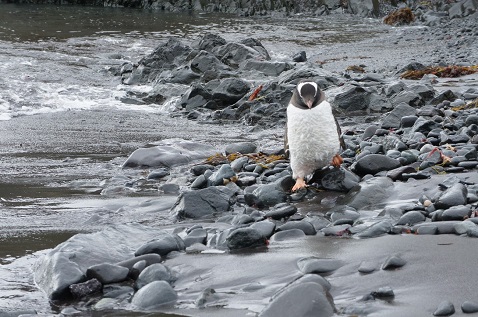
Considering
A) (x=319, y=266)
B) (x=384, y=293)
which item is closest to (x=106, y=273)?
(x=319, y=266)

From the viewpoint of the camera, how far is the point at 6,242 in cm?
522

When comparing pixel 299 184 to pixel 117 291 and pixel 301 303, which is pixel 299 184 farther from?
pixel 301 303

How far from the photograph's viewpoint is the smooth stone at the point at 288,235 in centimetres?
475

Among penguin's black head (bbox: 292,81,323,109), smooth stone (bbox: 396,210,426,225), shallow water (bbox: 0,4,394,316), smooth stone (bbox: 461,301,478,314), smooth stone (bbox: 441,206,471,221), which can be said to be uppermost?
penguin's black head (bbox: 292,81,323,109)

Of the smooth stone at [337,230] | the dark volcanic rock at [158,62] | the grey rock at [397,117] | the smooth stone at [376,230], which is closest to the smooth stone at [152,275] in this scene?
the smooth stone at [337,230]

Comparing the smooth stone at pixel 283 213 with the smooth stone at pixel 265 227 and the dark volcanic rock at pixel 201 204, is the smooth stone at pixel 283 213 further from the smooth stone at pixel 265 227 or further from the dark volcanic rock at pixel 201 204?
the dark volcanic rock at pixel 201 204

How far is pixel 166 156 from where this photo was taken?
8.09 m

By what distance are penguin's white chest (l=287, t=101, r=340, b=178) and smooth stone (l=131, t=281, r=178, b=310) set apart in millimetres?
2281

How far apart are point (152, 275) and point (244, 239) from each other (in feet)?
2.29

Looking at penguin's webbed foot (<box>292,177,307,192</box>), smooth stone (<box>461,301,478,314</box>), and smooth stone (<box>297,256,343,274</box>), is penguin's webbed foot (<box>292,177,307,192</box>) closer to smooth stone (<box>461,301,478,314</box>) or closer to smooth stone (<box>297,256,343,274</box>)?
smooth stone (<box>297,256,343,274</box>)

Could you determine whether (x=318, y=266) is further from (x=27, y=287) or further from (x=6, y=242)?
(x=6, y=242)

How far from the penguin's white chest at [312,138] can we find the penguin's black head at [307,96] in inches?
1.6

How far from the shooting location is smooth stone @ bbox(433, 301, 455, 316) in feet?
10.5

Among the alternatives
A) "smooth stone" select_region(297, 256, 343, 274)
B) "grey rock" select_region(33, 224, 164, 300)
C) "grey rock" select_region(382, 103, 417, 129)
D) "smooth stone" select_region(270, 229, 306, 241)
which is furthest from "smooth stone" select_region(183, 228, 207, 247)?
"grey rock" select_region(382, 103, 417, 129)
